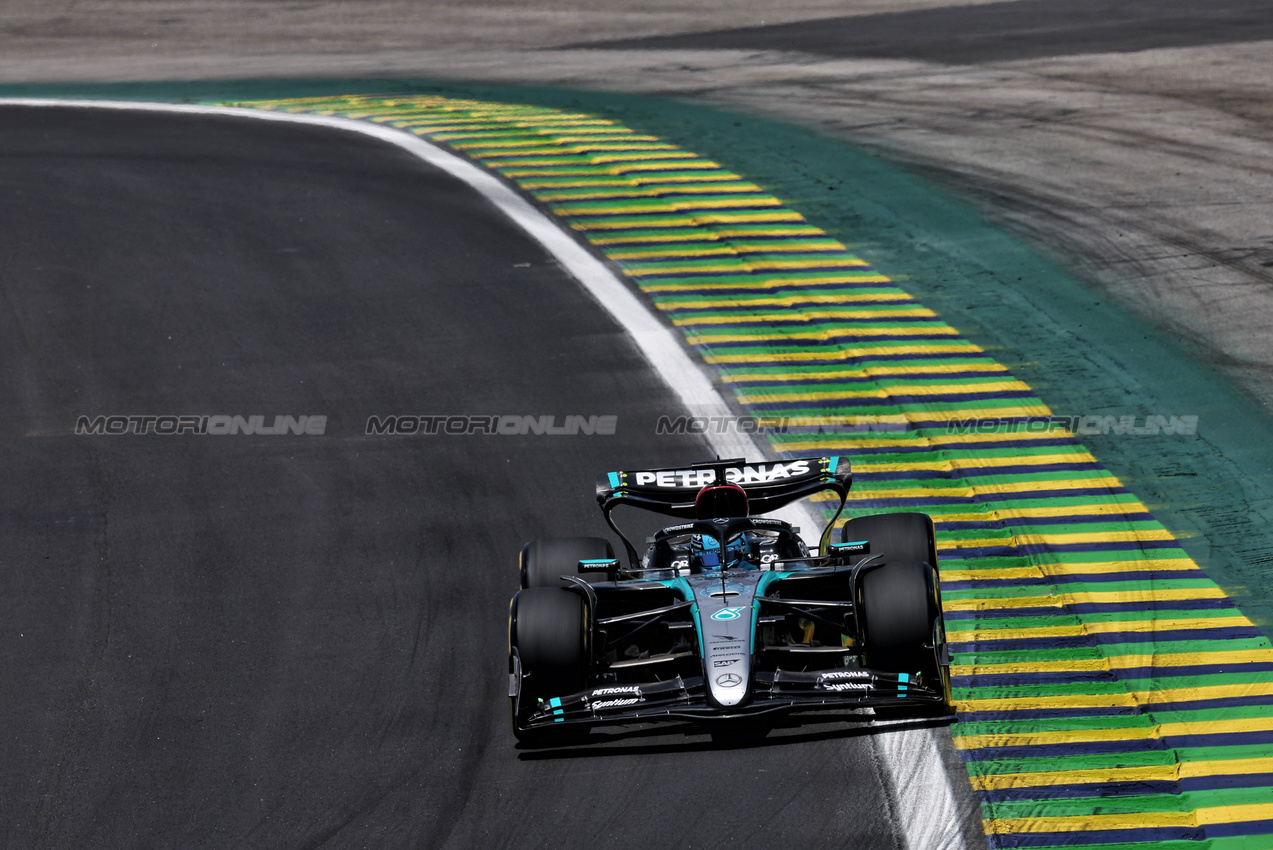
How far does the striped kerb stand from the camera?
25.7ft

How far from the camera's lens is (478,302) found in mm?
15469

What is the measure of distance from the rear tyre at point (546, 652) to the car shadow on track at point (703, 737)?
0.23m

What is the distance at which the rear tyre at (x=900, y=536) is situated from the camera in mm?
9008

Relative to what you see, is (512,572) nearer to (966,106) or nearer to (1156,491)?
(1156,491)

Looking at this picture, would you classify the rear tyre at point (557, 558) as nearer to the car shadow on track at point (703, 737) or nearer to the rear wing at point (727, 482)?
the rear wing at point (727, 482)

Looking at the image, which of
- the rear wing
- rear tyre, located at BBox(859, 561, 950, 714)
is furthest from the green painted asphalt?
the rear wing

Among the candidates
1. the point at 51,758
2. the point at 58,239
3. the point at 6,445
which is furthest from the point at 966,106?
the point at 51,758

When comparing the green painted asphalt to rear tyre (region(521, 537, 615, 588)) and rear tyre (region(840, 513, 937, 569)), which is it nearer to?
rear tyre (region(840, 513, 937, 569))

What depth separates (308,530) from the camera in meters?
11.2

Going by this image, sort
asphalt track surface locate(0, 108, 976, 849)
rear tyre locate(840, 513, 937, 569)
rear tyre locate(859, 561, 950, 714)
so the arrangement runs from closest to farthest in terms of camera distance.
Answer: rear tyre locate(859, 561, 950, 714) → asphalt track surface locate(0, 108, 976, 849) → rear tyre locate(840, 513, 937, 569)

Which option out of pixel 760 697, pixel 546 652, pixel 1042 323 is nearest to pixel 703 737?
pixel 760 697

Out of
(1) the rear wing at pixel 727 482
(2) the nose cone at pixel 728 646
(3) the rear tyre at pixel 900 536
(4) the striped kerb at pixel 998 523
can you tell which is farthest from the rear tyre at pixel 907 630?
(1) the rear wing at pixel 727 482

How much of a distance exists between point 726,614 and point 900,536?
1467mm

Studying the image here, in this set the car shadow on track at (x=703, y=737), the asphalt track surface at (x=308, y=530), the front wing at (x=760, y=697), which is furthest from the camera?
the car shadow on track at (x=703, y=737)
